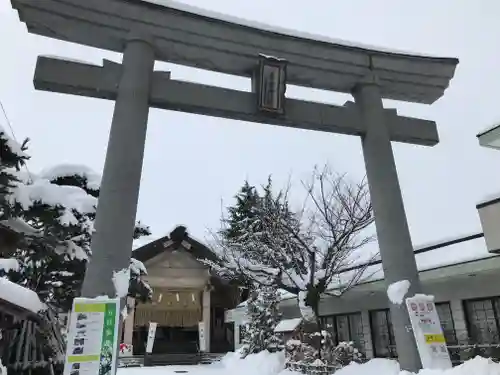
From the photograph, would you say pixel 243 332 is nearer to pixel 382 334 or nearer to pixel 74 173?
pixel 382 334

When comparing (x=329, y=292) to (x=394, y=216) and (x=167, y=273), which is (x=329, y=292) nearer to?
(x=394, y=216)

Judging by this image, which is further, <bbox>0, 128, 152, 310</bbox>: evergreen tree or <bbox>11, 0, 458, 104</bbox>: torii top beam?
<bbox>11, 0, 458, 104</bbox>: torii top beam

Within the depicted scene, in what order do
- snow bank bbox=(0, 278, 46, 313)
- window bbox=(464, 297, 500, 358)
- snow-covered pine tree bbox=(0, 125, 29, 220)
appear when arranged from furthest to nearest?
window bbox=(464, 297, 500, 358) → snow bank bbox=(0, 278, 46, 313) → snow-covered pine tree bbox=(0, 125, 29, 220)

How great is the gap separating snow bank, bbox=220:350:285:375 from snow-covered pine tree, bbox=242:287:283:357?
0.65m

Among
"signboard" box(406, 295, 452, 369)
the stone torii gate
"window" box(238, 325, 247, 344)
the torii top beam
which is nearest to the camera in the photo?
the stone torii gate

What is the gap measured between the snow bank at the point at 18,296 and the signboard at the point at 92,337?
57.2 inches

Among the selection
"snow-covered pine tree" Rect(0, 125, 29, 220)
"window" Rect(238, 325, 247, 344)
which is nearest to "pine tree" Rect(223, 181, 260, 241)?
"window" Rect(238, 325, 247, 344)

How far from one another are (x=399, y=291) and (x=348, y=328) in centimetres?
1070

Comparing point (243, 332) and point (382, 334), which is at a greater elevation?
point (243, 332)

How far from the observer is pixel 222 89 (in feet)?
23.8

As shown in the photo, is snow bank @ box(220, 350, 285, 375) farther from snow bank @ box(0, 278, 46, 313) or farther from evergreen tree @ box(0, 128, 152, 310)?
snow bank @ box(0, 278, 46, 313)

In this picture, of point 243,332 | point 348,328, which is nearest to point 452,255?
point 348,328

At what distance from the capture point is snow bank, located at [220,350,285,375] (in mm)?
14459

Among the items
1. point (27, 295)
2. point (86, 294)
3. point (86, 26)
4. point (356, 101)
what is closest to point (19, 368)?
point (27, 295)
